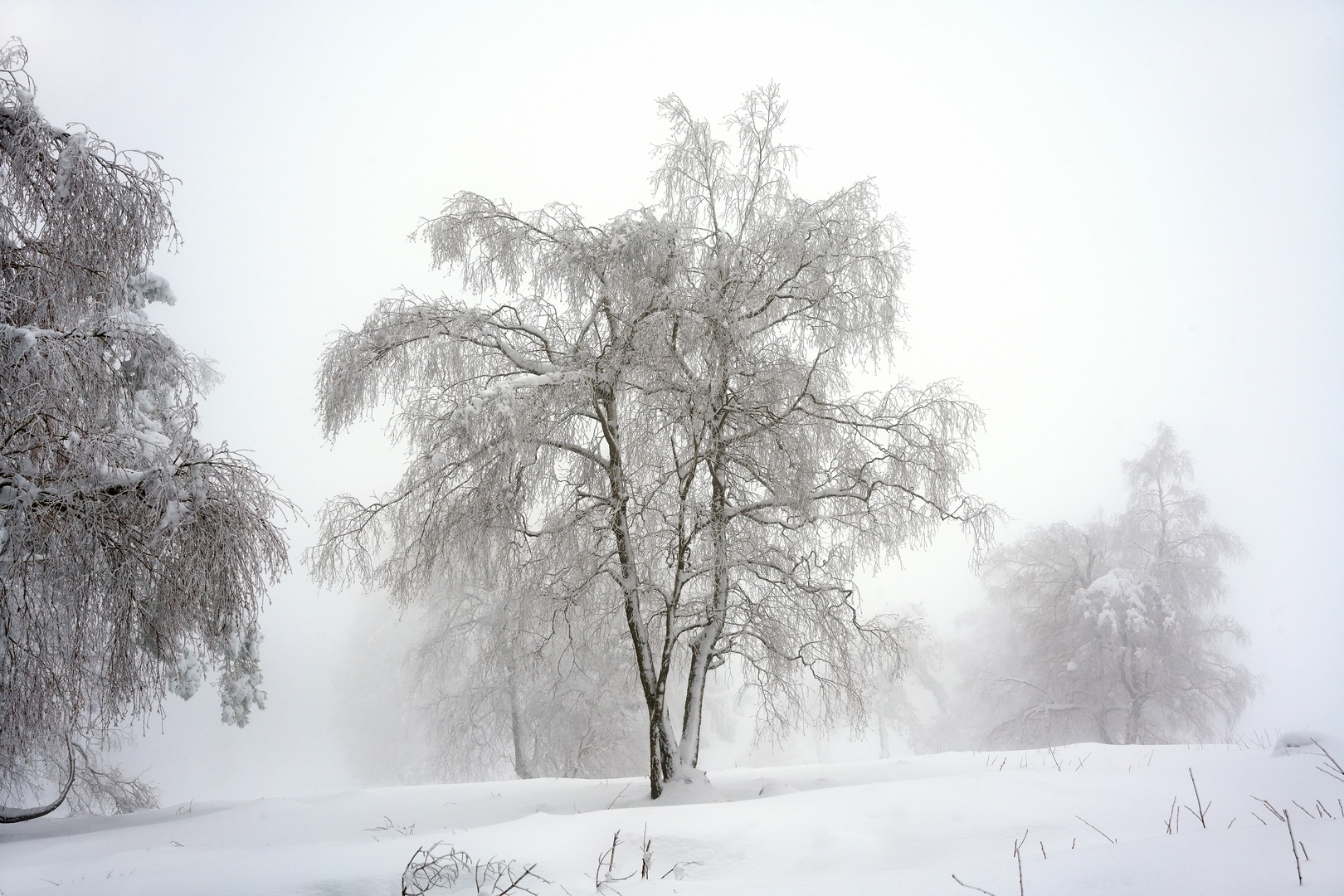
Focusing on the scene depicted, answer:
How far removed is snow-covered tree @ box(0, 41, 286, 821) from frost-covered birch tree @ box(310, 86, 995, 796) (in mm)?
2060

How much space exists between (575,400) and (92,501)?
3.58 m

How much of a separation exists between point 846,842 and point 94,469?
4372 mm

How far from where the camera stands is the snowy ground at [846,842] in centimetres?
258

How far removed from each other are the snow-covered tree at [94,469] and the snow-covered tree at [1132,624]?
15159 mm

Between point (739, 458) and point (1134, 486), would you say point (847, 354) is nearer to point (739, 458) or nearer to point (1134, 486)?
point (739, 458)

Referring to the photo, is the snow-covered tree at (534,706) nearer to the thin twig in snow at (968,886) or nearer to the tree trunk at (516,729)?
the tree trunk at (516,729)

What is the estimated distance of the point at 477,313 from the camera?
22.2 feet

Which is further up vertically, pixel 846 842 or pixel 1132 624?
pixel 1132 624

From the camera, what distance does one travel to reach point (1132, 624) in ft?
45.0

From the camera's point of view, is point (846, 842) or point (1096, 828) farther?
point (846, 842)

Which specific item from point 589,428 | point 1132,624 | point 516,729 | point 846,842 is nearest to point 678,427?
point 589,428

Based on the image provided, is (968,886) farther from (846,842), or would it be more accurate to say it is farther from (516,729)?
(516,729)

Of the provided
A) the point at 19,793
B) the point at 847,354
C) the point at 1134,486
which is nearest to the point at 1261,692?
the point at 1134,486

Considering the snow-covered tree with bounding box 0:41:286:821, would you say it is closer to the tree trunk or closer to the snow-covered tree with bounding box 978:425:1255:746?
the tree trunk
